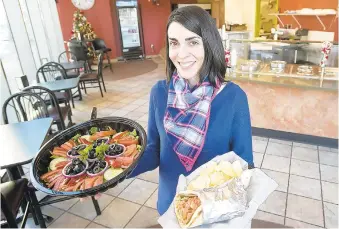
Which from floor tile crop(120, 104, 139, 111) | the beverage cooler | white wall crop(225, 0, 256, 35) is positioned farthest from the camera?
the beverage cooler

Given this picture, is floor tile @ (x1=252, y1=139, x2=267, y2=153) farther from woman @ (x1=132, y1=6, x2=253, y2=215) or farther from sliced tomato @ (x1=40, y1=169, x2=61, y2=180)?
sliced tomato @ (x1=40, y1=169, x2=61, y2=180)

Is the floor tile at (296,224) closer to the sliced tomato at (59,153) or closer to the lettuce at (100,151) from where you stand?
the lettuce at (100,151)

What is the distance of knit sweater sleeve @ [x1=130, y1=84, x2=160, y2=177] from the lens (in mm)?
1116

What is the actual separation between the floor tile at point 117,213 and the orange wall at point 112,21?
7.28m

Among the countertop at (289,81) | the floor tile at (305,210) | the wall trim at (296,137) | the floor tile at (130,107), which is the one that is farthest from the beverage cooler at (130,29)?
the floor tile at (305,210)

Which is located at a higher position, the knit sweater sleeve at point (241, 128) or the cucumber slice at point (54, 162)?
the knit sweater sleeve at point (241, 128)

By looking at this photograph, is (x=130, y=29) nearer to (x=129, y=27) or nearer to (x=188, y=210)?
(x=129, y=27)

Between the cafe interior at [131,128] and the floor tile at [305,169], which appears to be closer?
the cafe interior at [131,128]

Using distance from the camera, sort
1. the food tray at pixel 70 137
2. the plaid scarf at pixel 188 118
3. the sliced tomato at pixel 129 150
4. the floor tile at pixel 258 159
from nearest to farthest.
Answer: the food tray at pixel 70 137 → the plaid scarf at pixel 188 118 → the sliced tomato at pixel 129 150 → the floor tile at pixel 258 159

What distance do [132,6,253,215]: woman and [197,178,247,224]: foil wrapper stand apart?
28cm

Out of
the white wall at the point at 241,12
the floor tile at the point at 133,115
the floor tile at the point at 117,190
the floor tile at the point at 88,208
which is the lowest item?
the floor tile at the point at 117,190

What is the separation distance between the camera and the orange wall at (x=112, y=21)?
8203mm

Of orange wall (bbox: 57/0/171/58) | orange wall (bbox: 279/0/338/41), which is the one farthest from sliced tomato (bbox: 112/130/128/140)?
orange wall (bbox: 57/0/171/58)

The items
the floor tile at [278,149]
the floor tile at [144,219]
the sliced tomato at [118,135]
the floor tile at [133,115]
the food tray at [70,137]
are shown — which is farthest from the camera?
the floor tile at [133,115]
